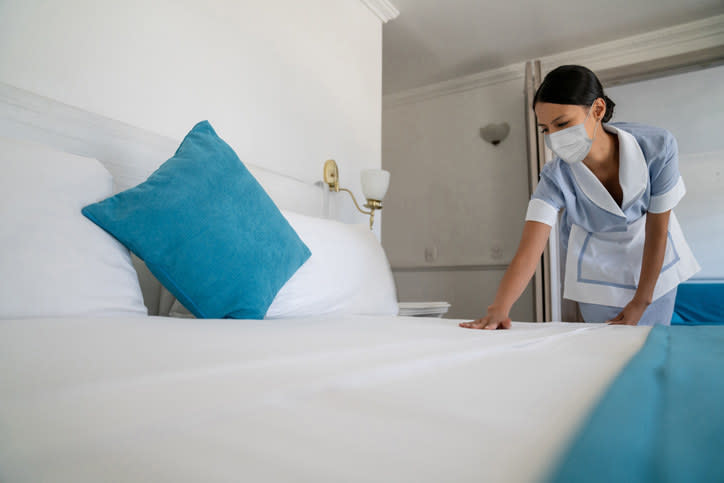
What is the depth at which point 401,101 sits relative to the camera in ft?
14.6

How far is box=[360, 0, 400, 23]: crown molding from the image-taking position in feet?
9.59

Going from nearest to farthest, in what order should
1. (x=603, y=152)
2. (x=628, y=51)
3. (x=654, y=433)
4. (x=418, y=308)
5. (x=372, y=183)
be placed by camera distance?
(x=654, y=433) < (x=603, y=152) < (x=418, y=308) < (x=372, y=183) < (x=628, y=51)

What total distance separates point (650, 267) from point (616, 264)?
17 centimetres

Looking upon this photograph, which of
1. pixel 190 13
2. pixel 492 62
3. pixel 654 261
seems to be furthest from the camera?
pixel 492 62

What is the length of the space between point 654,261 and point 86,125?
1918 mm

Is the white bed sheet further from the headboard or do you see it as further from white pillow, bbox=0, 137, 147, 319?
the headboard

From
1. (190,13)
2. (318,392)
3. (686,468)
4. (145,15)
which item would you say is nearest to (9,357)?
(318,392)

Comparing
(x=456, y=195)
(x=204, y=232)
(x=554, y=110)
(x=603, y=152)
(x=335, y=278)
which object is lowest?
(x=335, y=278)

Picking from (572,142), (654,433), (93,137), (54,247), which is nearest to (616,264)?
(572,142)

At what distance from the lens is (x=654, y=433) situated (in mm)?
249

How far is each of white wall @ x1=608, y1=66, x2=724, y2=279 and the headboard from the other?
13.0 ft

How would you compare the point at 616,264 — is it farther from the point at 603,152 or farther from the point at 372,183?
the point at 372,183

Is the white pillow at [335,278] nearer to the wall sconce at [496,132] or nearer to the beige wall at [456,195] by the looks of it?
the beige wall at [456,195]

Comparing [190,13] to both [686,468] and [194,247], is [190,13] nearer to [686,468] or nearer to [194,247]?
[194,247]
